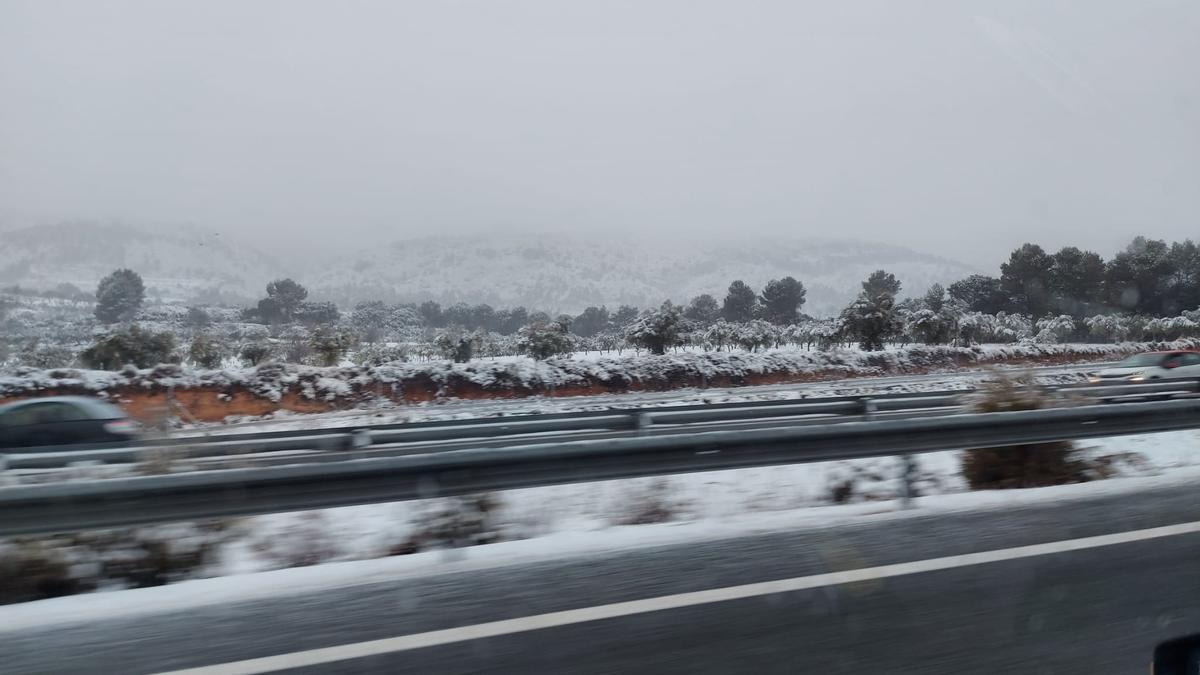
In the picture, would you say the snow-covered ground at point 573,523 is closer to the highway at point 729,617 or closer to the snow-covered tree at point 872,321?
the highway at point 729,617

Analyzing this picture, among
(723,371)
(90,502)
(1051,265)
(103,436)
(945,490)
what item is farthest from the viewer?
(1051,265)

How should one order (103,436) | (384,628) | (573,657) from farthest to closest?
(103,436), (384,628), (573,657)

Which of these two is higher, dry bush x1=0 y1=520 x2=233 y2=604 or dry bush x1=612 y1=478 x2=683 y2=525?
dry bush x1=0 y1=520 x2=233 y2=604

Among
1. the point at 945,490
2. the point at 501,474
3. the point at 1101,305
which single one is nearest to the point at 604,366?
the point at 1101,305

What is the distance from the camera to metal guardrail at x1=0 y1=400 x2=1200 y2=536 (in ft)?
16.9

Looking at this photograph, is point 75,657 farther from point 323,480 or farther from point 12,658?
point 323,480

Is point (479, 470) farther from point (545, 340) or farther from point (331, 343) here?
point (545, 340)

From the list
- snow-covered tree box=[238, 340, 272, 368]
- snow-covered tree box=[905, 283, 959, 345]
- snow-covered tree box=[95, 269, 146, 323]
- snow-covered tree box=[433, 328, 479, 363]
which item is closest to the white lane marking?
snow-covered tree box=[95, 269, 146, 323]

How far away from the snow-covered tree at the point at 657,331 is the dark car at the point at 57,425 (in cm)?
2609

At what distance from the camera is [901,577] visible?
5215 mm

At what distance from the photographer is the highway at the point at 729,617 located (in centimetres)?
403

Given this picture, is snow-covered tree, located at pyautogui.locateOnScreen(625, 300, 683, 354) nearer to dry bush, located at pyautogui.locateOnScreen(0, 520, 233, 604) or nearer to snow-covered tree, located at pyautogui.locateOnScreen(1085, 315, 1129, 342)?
snow-covered tree, located at pyautogui.locateOnScreen(1085, 315, 1129, 342)

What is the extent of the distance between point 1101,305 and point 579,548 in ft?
110

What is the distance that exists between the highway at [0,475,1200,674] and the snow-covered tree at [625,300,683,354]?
105ft
